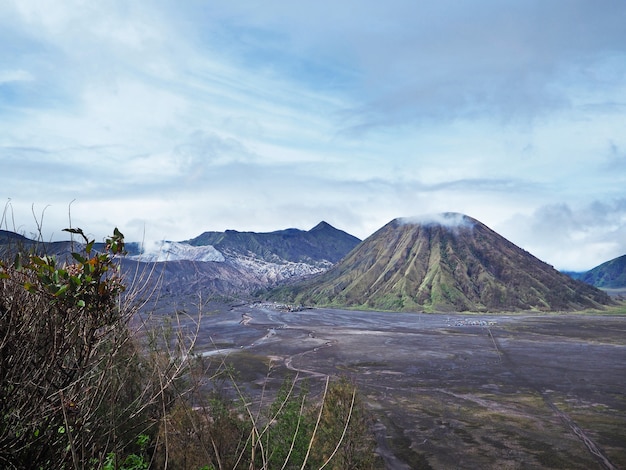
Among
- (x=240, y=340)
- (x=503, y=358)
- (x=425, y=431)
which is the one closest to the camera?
(x=425, y=431)

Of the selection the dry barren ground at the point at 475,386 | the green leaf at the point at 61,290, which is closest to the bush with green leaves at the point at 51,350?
the green leaf at the point at 61,290

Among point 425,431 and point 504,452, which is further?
point 425,431

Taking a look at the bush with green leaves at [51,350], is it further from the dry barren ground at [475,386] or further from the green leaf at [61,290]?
the dry barren ground at [475,386]

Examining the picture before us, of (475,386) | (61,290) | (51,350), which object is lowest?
(475,386)

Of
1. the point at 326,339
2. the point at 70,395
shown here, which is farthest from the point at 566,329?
the point at 70,395

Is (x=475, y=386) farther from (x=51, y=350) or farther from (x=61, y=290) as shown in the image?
(x=61, y=290)

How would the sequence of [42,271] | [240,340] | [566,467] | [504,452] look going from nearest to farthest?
1. [42,271]
2. [566,467]
3. [504,452]
4. [240,340]

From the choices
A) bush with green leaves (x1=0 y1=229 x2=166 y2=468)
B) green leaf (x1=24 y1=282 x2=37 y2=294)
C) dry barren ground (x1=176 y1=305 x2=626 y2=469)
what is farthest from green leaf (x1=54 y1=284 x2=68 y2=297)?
dry barren ground (x1=176 y1=305 x2=626 y2=469)

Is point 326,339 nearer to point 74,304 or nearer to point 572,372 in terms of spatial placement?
point 572,372

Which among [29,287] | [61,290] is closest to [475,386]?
[61,290]
